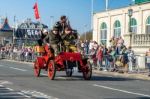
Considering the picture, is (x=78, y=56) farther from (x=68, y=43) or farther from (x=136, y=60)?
(x=136, y=60)

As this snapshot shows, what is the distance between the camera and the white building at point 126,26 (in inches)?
1661

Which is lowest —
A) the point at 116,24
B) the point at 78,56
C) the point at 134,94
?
the point at 134,94

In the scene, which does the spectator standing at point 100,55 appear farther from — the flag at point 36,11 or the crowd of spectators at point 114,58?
the flag at point 36,11

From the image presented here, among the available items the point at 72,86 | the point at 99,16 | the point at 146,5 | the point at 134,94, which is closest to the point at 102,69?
the point at 72,86

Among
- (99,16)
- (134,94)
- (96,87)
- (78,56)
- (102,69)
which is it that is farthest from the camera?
(99,16)

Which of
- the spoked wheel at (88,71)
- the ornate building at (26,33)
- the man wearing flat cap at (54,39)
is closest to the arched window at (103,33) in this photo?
the ornate building at (26,33)

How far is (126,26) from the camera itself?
54.3 meters

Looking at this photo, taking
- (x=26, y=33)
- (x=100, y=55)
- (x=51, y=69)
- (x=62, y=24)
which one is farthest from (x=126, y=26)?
(x=51, y=69)

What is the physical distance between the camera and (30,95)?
14.2 metres

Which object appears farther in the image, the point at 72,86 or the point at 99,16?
the point at 99,16

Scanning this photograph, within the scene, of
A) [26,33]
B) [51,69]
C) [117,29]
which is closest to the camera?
[51,69]

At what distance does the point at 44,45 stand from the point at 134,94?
751 cm

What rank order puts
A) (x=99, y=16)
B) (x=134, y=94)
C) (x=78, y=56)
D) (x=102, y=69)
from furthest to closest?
(x=99, y=16), (x=102, y=69), (x=78, y=56), (x=134, y=94)

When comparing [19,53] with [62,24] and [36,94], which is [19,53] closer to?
[62,24]
